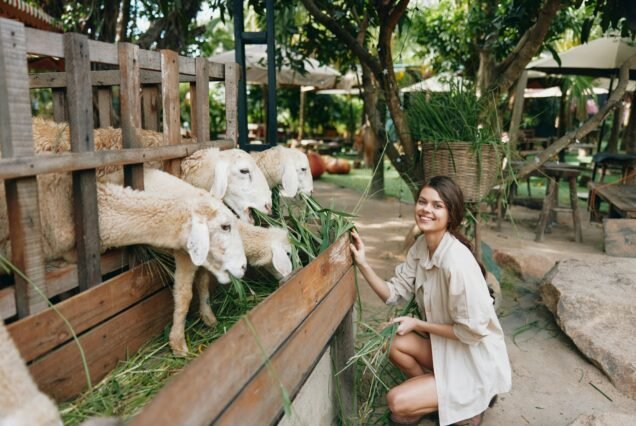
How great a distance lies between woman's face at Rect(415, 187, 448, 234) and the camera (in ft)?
8.81

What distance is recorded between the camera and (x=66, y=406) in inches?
73.3

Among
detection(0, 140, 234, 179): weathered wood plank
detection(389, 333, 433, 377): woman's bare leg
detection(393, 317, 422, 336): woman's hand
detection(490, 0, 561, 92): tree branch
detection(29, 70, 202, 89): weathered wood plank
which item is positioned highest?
detection(490, 0, 561, 92): tree branch

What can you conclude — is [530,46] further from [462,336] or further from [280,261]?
[280,261]

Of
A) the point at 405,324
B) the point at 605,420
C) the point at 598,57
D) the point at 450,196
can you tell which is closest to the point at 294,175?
the point at 450,196

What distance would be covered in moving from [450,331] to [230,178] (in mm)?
1379

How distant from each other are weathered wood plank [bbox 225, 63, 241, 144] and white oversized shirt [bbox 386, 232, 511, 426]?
140 centimetres

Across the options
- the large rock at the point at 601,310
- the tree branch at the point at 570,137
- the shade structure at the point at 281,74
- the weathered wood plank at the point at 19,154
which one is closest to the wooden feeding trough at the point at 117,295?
the weathered wood plank at the point at 19,154

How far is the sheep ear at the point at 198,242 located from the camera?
2.09 metres

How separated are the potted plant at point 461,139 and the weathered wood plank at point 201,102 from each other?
1.67 m

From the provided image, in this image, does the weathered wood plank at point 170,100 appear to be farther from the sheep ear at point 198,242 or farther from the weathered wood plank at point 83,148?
the sheep ear at point 198,242

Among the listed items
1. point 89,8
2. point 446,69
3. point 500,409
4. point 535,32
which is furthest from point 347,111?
point 500,409

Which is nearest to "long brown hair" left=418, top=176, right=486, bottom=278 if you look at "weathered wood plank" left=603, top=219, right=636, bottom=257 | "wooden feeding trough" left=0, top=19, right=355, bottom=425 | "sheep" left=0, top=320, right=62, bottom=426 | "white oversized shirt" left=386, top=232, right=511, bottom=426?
"white oversized shirt" left=386, top=232, right=511, bottom=426

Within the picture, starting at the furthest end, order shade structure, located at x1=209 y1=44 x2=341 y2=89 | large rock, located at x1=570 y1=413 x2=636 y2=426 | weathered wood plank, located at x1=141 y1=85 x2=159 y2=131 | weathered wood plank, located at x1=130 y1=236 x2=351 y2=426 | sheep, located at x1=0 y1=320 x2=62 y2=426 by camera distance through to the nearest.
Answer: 1. shade structure, located at x1=209 y1=44 x2=341 y2=89
2. weathered wood plank, located at x1=141 y1=85 x2=159 y2=131
3. large rock, located at x1=570 y1=413 x2=636 y2=426
4. sheep, located at x1=0 y1=320 x2=62 y2=426
5. weathered wood plank, located at x1=130 y1=236 x2=351 y2=426

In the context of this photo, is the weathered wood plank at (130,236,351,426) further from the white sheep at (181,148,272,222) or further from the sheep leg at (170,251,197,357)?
the white sheep at (181,148,272,222)
